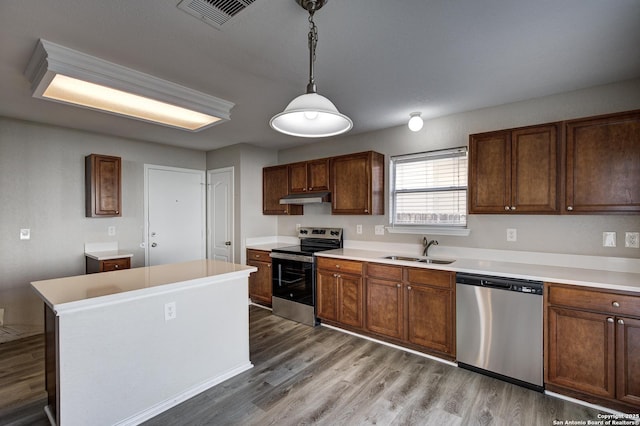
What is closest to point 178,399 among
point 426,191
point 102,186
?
point 102,186

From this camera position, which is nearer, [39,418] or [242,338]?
[39,418]

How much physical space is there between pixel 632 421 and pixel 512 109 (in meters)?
2.61

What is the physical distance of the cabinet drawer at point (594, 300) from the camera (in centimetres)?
198

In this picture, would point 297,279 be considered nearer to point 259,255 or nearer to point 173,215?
point 259,255

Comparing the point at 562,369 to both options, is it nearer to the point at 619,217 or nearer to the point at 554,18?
the point at 619,217

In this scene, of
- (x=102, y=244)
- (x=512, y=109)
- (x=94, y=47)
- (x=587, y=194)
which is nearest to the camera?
(x=94, y=47)

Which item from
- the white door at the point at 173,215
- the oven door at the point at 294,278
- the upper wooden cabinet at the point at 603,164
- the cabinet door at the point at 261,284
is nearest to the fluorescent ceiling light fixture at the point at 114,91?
the white door at the point at 173,215

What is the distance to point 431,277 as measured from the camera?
2.82m

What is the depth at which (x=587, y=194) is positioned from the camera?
237 centimetres

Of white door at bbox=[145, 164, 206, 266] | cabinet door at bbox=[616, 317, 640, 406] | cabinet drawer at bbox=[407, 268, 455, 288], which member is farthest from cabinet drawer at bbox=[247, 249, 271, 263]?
cabinet door at bbox=[616, 317, 640, 406]

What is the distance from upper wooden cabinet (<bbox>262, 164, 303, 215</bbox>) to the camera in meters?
4.56

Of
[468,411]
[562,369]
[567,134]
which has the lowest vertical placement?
[468,411]

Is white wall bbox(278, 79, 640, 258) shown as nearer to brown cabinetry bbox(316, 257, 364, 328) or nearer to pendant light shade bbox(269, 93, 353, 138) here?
brown cabinetry bbox(316, 257, 364, 328)

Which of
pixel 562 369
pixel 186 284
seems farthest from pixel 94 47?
pixel 562 369
